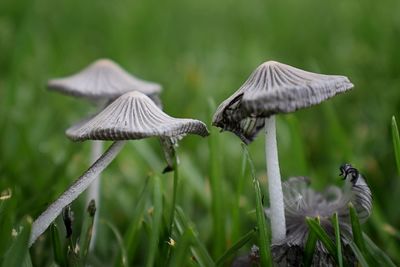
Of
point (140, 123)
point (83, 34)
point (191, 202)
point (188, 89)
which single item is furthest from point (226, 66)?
point (140, 123)

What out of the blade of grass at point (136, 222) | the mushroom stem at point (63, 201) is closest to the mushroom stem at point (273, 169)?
the mushroom stem at point (63, 201)

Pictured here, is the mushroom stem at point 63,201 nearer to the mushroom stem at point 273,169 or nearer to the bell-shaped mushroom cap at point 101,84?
the mushroom stem at point 273,169

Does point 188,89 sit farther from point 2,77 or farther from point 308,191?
point 308,191

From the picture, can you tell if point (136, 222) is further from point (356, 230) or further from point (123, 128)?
point (356, 230)

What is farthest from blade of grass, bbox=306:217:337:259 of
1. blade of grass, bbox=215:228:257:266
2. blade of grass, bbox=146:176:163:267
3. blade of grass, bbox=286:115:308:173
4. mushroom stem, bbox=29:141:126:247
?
blade of grass, bbox=286:115:308:173

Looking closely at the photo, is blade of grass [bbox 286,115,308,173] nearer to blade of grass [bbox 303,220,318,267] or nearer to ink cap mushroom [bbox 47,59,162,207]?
ink cap mushroom [bbox 47,59,162,207]
